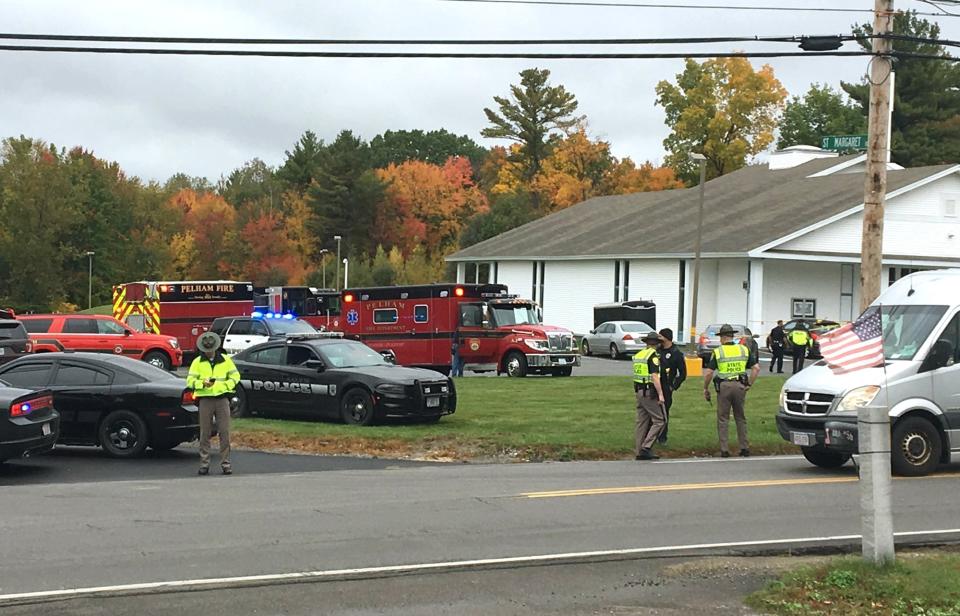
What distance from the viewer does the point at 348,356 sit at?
69.8 feet

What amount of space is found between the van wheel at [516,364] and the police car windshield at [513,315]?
3.26 ft

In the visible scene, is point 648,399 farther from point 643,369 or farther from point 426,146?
point 426,146

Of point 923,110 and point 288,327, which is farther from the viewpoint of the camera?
point 923,110

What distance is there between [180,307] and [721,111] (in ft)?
173

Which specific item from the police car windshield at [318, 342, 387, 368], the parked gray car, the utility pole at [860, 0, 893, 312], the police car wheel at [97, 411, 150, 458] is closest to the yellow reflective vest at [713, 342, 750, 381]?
the utility pole at [860, 0, 893, 312]

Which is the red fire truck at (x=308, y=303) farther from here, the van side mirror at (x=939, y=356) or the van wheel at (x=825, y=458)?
the van side mirror at (x=939, y=356)

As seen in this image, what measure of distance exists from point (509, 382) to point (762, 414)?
27.6 ft

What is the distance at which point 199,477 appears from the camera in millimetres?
14969

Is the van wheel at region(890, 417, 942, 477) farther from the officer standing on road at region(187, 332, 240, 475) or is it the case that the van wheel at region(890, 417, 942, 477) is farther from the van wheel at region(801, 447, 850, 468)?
the officer standing on road at region(187, 332, 240, 475)

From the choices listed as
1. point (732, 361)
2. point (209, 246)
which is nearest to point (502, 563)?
point (732, 361)

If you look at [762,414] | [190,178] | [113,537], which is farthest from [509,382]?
[190,178]

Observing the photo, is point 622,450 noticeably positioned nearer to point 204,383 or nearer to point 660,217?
point 204,383

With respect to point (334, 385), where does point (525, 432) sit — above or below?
below

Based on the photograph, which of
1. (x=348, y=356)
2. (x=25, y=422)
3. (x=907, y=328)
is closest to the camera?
(x=25, y=422)
